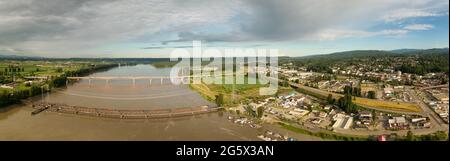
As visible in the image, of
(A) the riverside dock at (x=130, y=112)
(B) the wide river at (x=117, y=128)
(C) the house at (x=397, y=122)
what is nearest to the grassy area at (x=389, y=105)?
(C) the house at (x=397, y=122)

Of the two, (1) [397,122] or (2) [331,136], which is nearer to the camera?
(2) [331,136]

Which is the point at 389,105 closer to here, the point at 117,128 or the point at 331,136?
the point at 331,136

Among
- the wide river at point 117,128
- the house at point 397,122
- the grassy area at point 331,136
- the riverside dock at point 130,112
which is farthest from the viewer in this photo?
the riverside dock at point 130,112

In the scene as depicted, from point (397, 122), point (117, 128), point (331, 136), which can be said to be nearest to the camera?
point (331, 136)

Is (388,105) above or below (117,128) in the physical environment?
above

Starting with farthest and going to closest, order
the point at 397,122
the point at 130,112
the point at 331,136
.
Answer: the point at 130,112 < the point at 397,122 < the point at 331,136

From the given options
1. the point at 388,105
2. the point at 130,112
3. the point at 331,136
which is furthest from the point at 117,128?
the point at 388,105

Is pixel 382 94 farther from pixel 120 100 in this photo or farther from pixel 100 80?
pixel 100 80

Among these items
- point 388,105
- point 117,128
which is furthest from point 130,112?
point 388,105

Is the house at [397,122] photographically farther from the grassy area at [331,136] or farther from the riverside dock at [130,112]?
the riverside dock at [130,112]

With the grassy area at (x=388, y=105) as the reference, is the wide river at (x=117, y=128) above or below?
below
